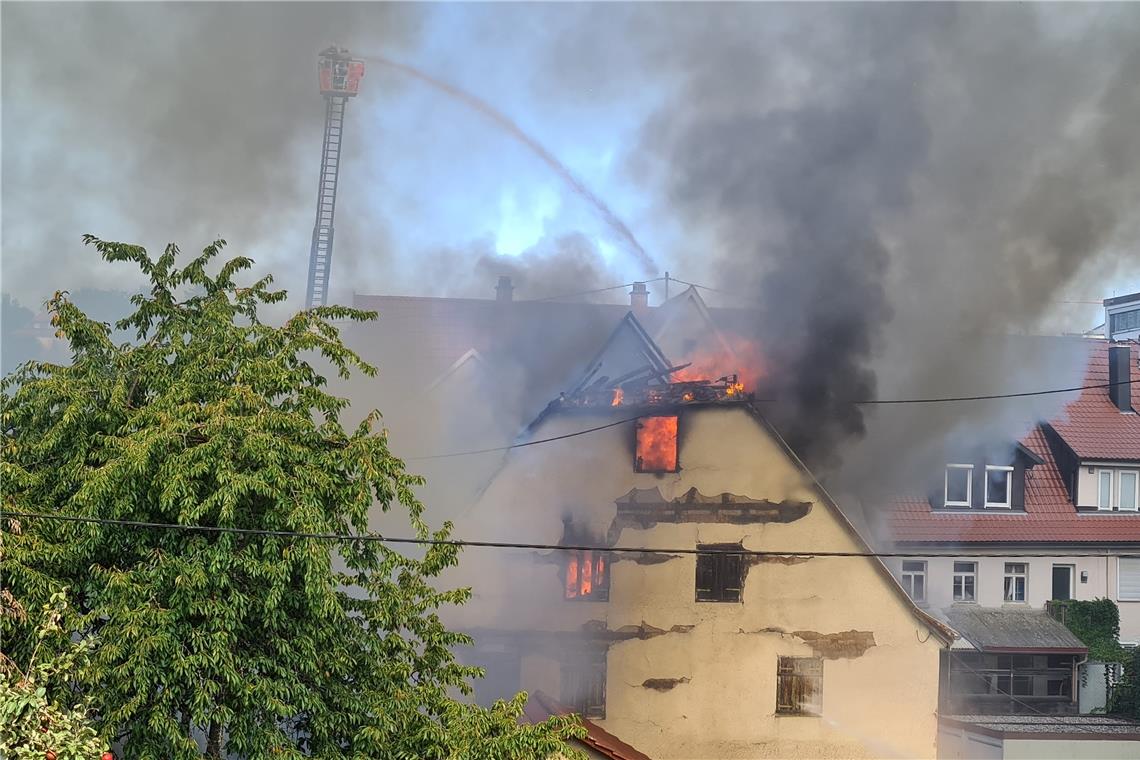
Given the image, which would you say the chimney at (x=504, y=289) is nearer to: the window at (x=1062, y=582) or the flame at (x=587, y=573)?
the flame at (x=587, y=573)

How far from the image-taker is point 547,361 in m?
32.3

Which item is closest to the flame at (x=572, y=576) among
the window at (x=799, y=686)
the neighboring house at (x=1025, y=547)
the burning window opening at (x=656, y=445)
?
the burning window opening at (x=656, y=445)

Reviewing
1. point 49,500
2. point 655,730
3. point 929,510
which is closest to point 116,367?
point 49,500

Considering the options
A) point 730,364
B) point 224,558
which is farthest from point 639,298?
point 224,558

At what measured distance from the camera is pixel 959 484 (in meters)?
29.5

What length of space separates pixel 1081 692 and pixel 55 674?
25687mm

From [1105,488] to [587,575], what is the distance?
1767 cm

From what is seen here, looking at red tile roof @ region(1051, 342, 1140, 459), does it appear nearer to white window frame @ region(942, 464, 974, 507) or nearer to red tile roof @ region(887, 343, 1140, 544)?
red tile roof @ region(887, 343, 1140, 544)

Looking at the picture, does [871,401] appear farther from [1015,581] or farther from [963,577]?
[1015,581]

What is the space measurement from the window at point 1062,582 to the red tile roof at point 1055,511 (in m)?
0.74

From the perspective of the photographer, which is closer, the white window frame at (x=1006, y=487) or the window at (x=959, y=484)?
the window at (x=959, y=484)

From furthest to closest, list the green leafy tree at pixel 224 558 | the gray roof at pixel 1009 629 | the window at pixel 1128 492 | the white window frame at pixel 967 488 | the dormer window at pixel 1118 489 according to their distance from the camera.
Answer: the window at pixel 1128 492
the dormer window at pixel 1118 489
the white window frame at pixel 967 488
the gray roof at pixel 1009 629
the green leafy tree at pixel 224 558

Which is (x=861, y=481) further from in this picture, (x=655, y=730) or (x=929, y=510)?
(x=655, y=730)

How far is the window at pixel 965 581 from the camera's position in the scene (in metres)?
28.9
